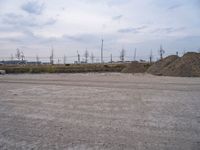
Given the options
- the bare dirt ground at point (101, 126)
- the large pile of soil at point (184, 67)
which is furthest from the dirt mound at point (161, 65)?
the bare dirt ground at point (101, 126)

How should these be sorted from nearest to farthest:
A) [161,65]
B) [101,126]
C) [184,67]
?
[101,126], [184,67], [161,65]

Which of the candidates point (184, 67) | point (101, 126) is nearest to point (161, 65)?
point (184, 67)

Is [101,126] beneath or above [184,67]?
beneath

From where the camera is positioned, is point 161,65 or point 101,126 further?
point 161,65

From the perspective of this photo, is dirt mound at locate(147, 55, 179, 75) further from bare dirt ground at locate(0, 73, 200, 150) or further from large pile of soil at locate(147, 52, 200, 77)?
bare dirt ground at locate(0, 73, 200, 150)

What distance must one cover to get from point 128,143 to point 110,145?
0.44 meters

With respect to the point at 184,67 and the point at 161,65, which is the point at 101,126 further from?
the point at 161,65

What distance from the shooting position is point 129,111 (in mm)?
10227

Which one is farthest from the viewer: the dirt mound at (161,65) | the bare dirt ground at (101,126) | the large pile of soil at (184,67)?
the dirt mound at (161,65)

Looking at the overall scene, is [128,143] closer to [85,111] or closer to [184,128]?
[184,128]

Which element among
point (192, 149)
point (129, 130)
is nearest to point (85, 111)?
point (129, 130)

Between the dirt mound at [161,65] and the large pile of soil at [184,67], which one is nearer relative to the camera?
the large pile of soil at [184,67]

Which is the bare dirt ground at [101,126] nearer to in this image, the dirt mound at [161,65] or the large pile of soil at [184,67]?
the large pile of soil at [184,67]

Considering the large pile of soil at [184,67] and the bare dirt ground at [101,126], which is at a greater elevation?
the large pile of soil at [184,67]
